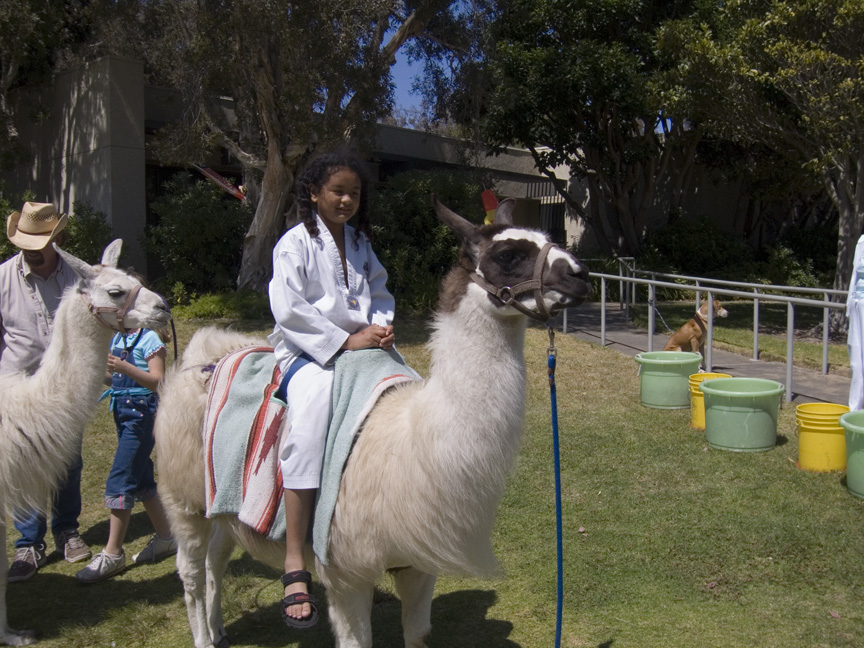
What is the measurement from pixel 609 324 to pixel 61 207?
11.4 m

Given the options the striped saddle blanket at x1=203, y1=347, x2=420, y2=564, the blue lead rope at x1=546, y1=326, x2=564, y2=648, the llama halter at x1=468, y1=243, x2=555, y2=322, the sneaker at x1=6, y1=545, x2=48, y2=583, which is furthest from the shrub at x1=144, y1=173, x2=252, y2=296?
the llama halter at x1=468, y1=243, x2=555, y2=322

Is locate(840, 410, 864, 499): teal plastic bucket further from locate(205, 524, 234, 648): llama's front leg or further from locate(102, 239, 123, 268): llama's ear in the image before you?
locate(102, 239, 123, 268): llama's ear

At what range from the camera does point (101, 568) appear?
4.47m

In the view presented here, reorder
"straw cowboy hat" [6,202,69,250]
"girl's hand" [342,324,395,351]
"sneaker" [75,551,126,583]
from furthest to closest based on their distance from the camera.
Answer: "sneaker" [75,551,126,583]
"straw cowboy hat" [6,202,69,250]
"girl's hand" [342,324,395,351]

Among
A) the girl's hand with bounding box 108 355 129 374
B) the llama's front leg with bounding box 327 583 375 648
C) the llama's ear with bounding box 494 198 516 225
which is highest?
the llama's ear with bounding box 494 198 516 225

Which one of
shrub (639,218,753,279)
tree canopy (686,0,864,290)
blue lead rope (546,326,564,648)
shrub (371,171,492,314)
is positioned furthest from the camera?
shrub (639,218,753,279)

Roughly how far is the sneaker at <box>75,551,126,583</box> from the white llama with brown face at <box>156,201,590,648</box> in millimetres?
1855

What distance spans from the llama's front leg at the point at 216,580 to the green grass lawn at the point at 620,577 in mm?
119

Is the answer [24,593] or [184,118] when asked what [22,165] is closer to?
[184,118]

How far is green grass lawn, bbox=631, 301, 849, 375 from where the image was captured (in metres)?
10.4

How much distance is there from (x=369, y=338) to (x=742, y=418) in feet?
13.7

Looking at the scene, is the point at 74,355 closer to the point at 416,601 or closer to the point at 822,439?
the point at 416,601

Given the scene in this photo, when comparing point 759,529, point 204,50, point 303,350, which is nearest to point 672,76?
point 204,50

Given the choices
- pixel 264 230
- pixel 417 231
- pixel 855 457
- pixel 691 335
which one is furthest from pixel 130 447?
pixel 417 231
